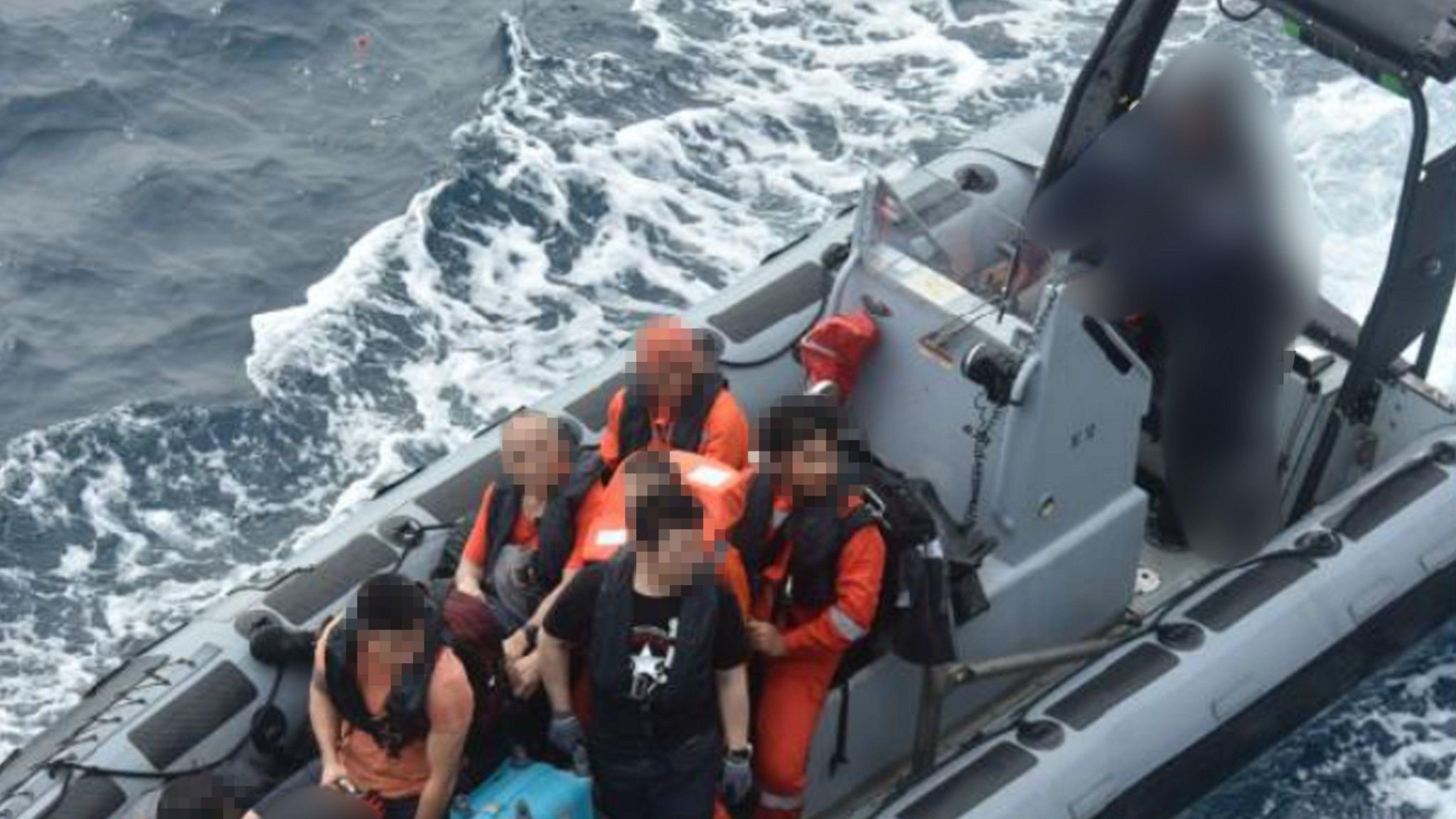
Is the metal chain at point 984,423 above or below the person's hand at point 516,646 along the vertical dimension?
above

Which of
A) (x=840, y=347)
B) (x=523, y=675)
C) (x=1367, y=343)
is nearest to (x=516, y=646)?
(x=523, y=675)

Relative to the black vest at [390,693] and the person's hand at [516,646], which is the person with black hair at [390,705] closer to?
the black vest at [390,693]

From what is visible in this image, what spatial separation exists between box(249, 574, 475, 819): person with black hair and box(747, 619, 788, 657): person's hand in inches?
32.3

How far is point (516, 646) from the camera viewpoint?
6.77 m

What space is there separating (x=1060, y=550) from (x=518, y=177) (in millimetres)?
5196

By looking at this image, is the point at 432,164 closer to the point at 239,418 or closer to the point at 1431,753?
the point at 239,418

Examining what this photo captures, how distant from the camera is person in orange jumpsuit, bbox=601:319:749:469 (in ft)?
23.2

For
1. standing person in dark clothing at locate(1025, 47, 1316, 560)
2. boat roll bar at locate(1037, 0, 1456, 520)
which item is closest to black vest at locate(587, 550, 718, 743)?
standing person in dark clothing at locate(1025, 47, 1316, 560)

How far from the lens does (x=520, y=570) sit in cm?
702

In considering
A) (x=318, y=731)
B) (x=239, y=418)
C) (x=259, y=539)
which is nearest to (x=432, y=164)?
(x=239, y=418)

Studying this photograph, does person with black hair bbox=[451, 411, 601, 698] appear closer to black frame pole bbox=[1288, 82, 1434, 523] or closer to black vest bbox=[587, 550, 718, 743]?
black vest bbox=[587, 550, 718, 743]

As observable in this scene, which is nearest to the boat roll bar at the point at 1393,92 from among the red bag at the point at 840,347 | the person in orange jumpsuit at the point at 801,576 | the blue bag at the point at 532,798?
the red bag at the point at 840,347

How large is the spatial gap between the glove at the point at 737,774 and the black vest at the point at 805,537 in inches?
20.1

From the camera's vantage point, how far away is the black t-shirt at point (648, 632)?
6.20 metres
